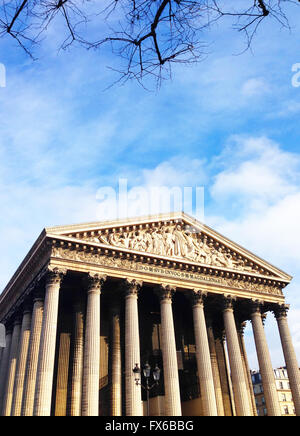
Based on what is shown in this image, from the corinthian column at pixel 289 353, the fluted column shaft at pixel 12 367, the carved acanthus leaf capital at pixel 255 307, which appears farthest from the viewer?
the carved acanthus leaf capital at pixel 255 307

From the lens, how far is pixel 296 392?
95.6 feet

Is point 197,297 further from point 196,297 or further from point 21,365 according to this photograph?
point 21,365

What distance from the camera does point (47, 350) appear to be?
71.9ft

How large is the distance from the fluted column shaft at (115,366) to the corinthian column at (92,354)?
163 inches

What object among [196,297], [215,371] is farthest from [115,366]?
[215,371]

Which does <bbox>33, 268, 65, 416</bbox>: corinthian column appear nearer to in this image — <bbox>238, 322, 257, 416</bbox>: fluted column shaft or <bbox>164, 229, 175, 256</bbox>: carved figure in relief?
<bbox>164, 229, 175, 256</bbox>: carved figure in relief

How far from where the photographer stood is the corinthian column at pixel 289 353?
1147 inches

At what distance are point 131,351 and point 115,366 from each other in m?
3.94

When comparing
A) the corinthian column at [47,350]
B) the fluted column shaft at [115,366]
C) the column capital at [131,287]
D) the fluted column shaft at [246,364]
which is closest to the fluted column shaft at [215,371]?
the fluted column shaft at [246,364]

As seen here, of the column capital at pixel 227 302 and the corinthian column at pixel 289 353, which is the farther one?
the column capital at pixel 227 302

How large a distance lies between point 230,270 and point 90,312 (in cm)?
1208

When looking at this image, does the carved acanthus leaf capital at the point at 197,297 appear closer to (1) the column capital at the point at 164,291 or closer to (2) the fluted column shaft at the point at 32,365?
(1) the column capital at the point at 164,291

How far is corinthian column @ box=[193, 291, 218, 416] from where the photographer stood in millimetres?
24922
